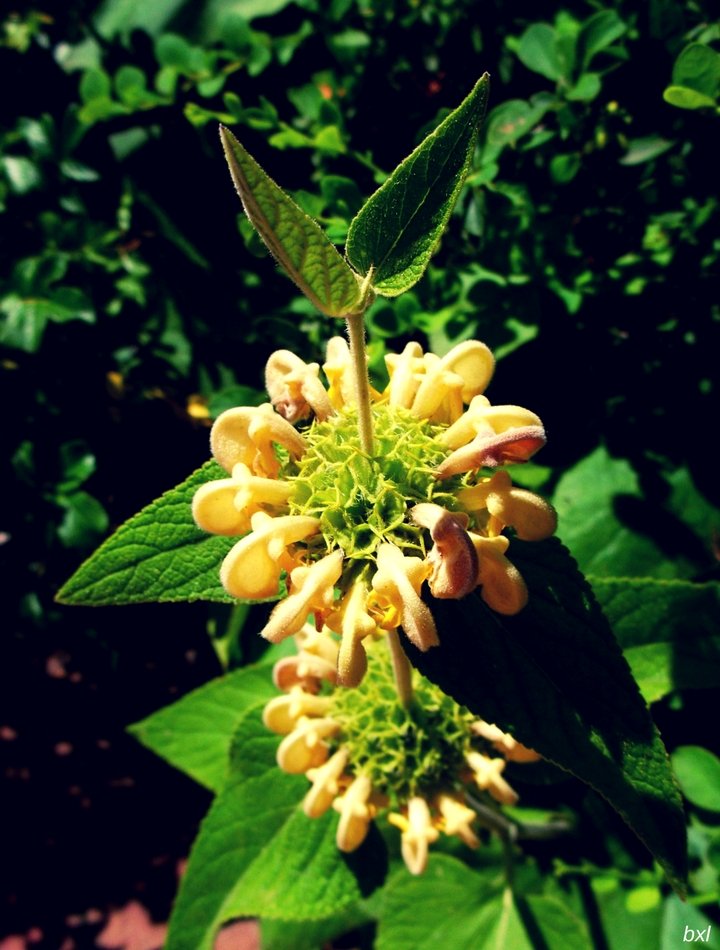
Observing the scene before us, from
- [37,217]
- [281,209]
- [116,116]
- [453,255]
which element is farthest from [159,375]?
[281,209]

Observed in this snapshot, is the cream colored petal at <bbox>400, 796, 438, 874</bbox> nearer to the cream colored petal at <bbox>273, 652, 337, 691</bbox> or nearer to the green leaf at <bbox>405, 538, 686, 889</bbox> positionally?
the cream colored petal at <bbox>273, 652, 337, 691</bbox>

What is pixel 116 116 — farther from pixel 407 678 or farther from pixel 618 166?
pixel 407 678

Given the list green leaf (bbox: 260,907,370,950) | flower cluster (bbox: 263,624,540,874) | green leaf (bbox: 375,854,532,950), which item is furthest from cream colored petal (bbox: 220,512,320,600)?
green leaf (bbox: 260,907,370,950)

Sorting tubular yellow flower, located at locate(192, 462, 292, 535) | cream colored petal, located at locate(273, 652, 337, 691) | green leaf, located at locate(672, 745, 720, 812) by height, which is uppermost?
tubular yellow flower, located at locate(192, 462, 292, 535)

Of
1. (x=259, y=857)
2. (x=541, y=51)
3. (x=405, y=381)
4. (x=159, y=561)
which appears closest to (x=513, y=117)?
(x=541, y=51)

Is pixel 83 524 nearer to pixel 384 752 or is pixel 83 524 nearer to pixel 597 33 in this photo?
pixel 384 752

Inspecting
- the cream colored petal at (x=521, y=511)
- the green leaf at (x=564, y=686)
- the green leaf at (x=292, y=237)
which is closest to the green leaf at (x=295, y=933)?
the green leaf at (x=564, y=686)
